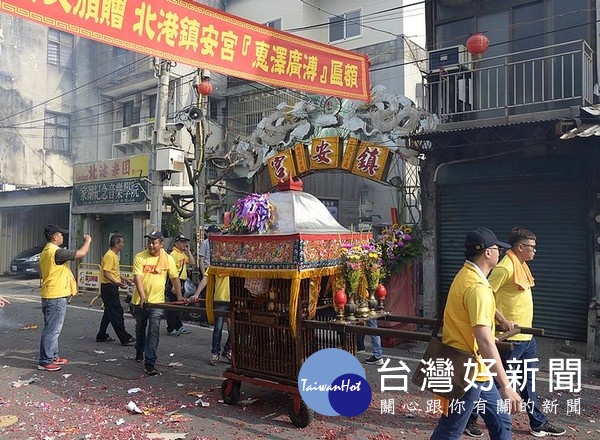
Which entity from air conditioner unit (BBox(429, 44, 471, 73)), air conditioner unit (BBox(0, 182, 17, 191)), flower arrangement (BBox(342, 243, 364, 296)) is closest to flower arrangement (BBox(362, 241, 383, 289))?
flower arrangement (BBox(342, 243, 364, 296))

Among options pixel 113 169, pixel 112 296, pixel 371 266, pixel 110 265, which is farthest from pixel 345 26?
pixel 371 266

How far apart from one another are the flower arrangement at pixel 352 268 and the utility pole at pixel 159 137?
680 centimetres

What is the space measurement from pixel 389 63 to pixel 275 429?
14.0 meters

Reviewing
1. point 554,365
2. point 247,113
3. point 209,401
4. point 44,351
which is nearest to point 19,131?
point 247,113

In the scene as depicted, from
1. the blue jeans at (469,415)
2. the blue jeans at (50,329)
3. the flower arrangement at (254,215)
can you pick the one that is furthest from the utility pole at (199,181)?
the blue jeans at (469,415)

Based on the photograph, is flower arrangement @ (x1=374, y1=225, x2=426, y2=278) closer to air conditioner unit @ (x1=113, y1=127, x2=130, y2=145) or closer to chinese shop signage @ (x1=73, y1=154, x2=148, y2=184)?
chinese shop signage @ (x1=73, y1=154, x2=148, y2=184)

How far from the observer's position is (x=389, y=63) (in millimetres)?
16234

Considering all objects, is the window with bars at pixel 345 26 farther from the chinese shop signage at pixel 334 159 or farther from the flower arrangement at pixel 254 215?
the flower arrangement at pixel 254 215

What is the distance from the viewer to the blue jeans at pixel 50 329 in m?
6.50

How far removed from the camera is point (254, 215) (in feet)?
15.8

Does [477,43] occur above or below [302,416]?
above

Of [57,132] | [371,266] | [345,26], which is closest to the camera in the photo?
[371,266]

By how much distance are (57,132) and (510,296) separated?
951 inches

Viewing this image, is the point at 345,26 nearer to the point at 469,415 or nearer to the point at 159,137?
the point at 159,137
